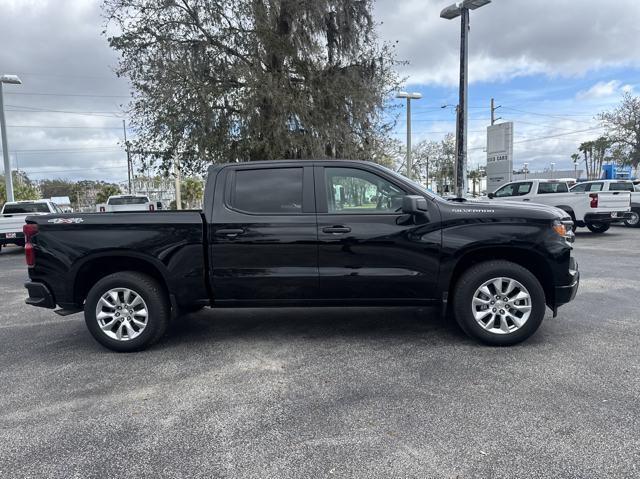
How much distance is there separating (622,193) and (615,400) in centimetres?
1336

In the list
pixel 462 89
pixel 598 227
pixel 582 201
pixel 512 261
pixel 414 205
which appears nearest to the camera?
pixel 414 205

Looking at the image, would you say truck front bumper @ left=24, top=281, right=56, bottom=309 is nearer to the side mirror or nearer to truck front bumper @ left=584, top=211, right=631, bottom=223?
the side mirror

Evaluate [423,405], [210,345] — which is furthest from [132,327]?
[423,405]

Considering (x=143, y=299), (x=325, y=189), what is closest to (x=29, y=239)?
(x=143, y=299)

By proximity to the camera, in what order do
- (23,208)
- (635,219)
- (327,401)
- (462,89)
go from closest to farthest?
(327,401) < (462,89) < (23,208) < (635,219)

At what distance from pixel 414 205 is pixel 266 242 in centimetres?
147

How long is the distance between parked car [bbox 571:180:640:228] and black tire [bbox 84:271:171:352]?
15.4 m

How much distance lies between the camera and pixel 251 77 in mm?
14539

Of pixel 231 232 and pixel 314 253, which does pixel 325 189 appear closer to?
pixel 314 253

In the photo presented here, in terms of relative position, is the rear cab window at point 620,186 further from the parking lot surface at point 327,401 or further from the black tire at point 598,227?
the parking lot surface at point 327,401

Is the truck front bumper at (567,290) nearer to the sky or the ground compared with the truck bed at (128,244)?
nearer to the ground

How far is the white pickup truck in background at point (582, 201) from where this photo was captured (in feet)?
46.6

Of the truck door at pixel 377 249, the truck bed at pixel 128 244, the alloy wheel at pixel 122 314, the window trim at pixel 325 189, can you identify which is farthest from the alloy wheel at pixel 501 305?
the alloy wheel at pixel 122 314

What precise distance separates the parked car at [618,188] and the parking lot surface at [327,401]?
12.7 m
